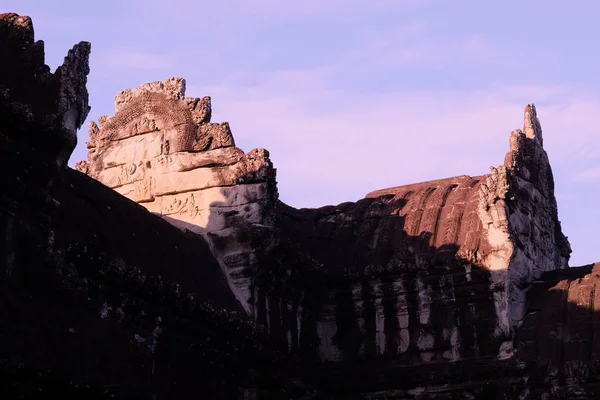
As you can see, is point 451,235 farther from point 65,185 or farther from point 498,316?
point 65,185

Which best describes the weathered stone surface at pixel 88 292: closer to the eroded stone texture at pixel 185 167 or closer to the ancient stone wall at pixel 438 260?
the eroded stone texture at pixel 185 167

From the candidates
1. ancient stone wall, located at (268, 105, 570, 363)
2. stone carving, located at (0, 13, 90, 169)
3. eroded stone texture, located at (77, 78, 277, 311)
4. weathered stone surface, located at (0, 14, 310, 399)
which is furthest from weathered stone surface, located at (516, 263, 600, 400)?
stone carving, located at (0, 13, 90, 169)

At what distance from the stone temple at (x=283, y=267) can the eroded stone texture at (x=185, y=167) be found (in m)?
0.03

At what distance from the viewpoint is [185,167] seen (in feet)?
78.3

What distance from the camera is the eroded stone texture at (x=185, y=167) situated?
23078 mm

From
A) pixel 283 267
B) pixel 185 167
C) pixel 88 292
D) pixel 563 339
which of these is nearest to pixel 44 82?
pixel 88 292

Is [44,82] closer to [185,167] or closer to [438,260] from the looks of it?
[185,167]

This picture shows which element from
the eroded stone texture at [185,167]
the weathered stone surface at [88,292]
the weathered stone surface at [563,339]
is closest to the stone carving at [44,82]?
the weathered stone surface at [88,292]

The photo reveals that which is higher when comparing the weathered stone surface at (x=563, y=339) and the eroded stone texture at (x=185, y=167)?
the eroded stone texture at (x=185, y=167)

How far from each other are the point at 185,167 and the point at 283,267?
2957 mm

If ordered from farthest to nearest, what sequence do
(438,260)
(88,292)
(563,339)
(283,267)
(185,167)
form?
1. (438,260)
2. (185,167)
3. (283,267)
4. (563,339)
5. (88,292)

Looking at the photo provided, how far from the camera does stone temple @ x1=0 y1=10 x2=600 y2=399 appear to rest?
1745 centimetres

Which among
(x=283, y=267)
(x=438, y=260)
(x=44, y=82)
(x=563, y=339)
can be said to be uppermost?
(x=44, y=82)

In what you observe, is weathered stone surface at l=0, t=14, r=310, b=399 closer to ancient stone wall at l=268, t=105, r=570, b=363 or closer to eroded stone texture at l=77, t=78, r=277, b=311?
eroded stone texture at l=77, t=78, r=277, b=311
